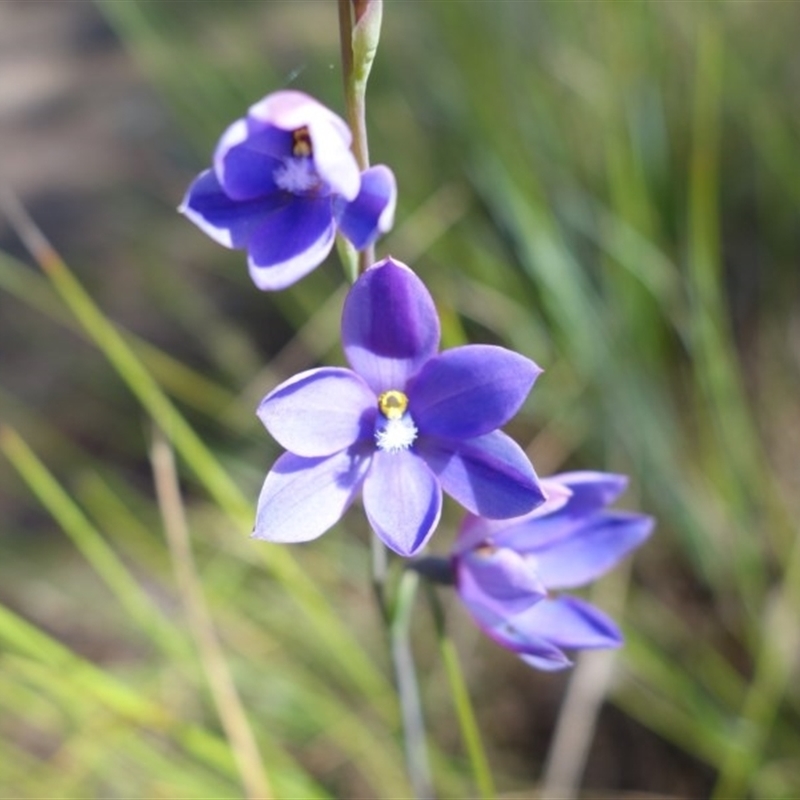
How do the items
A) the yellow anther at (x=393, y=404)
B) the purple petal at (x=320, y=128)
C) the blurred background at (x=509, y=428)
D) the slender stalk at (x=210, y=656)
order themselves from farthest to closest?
1. the blurred background at (x=509, y=428)
2. the slender stalk at (x=210, y=656)
3. the yellow anther at (x=393, y=404)
4. the purple petal at (x=320, y=128)

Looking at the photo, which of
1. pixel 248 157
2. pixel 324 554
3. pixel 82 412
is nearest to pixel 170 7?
pixel 82 412

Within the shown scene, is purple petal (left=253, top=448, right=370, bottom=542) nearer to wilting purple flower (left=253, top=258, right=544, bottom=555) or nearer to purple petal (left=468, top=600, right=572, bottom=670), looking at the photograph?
wilting purple flower (left=253, top=258, right=544, bottom=555)

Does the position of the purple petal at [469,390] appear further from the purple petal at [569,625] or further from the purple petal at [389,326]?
the purple petal at [569,625]

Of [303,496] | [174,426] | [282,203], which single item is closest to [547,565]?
[303,496]

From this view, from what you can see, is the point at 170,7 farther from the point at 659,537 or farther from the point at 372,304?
the point at 372,304

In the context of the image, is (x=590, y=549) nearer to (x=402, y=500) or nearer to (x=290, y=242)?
(x=402, y=500)

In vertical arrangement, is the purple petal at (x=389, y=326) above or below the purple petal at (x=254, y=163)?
below

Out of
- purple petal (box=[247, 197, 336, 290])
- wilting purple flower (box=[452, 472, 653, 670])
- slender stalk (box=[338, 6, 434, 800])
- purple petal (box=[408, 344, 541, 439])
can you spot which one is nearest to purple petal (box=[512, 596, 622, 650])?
wilting purple flower (box=[452, 472, 653, 670])

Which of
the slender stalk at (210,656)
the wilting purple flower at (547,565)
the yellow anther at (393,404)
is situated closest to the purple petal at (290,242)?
the yellow anther at (393,404)
